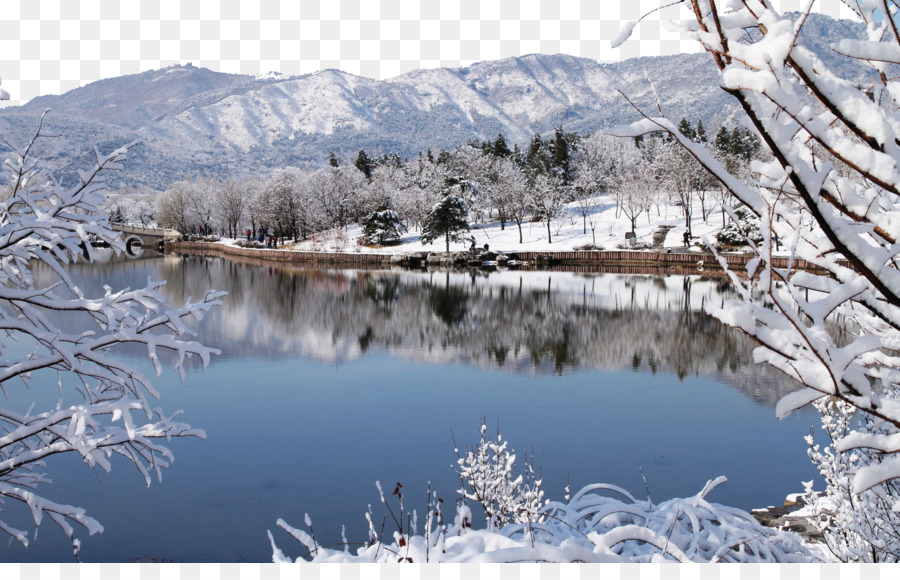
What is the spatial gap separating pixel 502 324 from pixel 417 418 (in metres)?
9.30

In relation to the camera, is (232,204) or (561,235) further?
(232,204)

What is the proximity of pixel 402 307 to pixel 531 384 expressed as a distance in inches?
443

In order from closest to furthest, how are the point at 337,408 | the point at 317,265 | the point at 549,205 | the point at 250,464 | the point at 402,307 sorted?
the point at 250,464
the point at 337,408
the point at 402,307
the point at 317,265
the point at 549,205

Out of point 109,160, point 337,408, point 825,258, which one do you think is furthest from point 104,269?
point 825,258

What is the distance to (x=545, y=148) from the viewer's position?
75.9 m

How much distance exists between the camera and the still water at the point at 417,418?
27.5 ft

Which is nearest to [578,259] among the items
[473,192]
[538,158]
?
[473,192]

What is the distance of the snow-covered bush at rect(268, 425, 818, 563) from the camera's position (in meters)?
2.88

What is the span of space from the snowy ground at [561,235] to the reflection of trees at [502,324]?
1232cm

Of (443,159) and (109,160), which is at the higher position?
(443,159)

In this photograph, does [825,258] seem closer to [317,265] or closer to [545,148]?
[317,265]

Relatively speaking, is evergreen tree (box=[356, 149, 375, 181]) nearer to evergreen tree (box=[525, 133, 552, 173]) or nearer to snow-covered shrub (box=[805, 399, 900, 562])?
evergreen tree (box=[525, 133, 552, 173])

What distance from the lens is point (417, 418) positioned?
11953mm

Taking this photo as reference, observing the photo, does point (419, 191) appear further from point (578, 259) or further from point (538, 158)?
point (578, 259)
